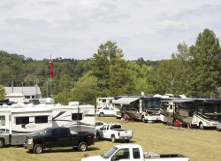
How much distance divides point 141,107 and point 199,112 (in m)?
9.24

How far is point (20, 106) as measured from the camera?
26.7 metres

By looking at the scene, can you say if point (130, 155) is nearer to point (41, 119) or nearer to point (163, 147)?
point (163, 147)

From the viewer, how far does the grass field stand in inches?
845

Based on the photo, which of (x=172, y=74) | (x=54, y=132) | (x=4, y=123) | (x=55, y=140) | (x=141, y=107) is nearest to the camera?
(x=55, y=140)

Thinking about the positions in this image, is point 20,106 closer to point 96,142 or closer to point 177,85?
point 96,142

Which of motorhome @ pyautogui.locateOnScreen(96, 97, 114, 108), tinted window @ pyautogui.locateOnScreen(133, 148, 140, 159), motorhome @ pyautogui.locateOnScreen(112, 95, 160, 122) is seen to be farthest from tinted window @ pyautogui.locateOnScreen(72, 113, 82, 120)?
motorhome @ pyautogui.locateOnScreen(96, 97, 114, 108)

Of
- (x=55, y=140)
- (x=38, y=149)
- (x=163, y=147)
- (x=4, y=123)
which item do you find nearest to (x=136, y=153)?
(x=55, y=140)

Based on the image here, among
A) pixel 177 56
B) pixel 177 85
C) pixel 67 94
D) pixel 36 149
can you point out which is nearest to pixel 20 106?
pixel 36 149

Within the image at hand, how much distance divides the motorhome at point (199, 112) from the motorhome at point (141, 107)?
4.06m

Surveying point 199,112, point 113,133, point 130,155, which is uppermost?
point 199,112

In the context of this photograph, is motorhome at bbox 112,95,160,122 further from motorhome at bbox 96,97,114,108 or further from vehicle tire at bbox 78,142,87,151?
vehicle tire at bbox 78,142,87,151

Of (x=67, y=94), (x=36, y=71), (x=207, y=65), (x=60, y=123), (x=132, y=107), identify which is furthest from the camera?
(x=36, y=71)

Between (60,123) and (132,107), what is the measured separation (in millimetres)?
19572

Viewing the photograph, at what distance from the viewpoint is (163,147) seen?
25.2 metres
